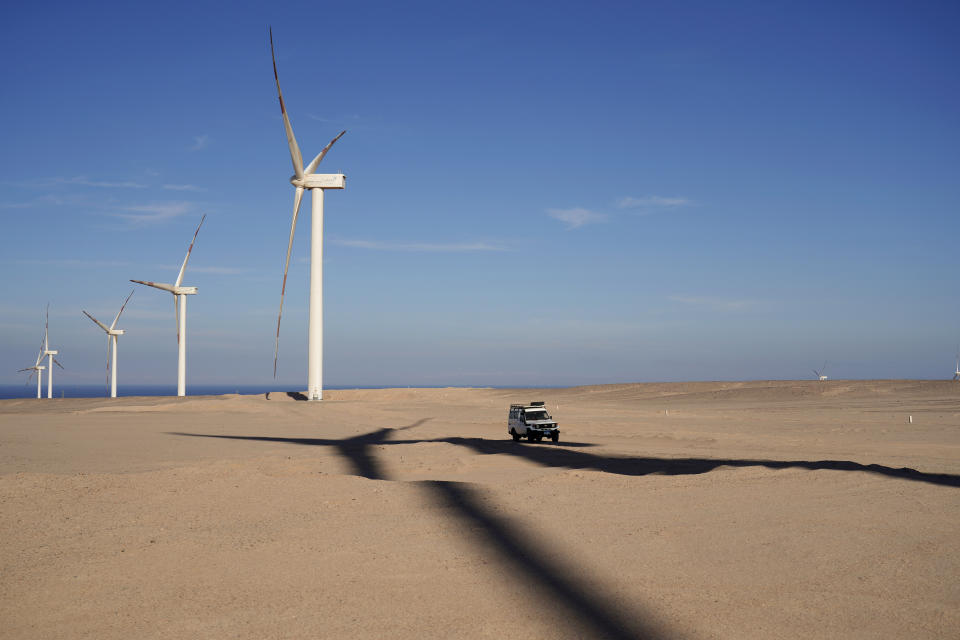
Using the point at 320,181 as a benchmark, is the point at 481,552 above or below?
below

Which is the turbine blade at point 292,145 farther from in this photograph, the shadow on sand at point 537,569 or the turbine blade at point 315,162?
the shadow on sand at point 537,569

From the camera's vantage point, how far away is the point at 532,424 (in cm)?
3142

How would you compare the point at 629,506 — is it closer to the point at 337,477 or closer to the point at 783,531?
the point at 783,531

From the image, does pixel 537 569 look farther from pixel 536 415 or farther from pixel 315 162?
pixel 315 162

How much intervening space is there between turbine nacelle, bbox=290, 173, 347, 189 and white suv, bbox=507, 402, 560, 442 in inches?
1328

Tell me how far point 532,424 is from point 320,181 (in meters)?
36.3

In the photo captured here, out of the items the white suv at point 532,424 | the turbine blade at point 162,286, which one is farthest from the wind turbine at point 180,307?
the white suv at point 532,424

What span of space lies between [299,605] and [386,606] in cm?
98

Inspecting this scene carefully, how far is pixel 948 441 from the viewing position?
2981cm

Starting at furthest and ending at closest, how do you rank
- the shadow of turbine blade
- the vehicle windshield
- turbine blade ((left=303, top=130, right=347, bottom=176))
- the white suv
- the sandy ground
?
turbine blade ((left=303, top=130, right=347, bottom=176)) → the vehicle windshield → the white suv → the sandy ground → the shadow of turbine blade

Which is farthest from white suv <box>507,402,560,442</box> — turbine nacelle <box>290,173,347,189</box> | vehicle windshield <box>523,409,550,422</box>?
turbine nacelle <box>290,173,347,189</box>


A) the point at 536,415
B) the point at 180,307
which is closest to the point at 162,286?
the point at 180,307

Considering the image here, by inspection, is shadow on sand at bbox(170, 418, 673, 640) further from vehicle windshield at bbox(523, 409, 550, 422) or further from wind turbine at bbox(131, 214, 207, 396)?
wind turbine at bbox(131, 214, 207, 396)

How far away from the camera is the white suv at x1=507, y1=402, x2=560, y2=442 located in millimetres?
31156
